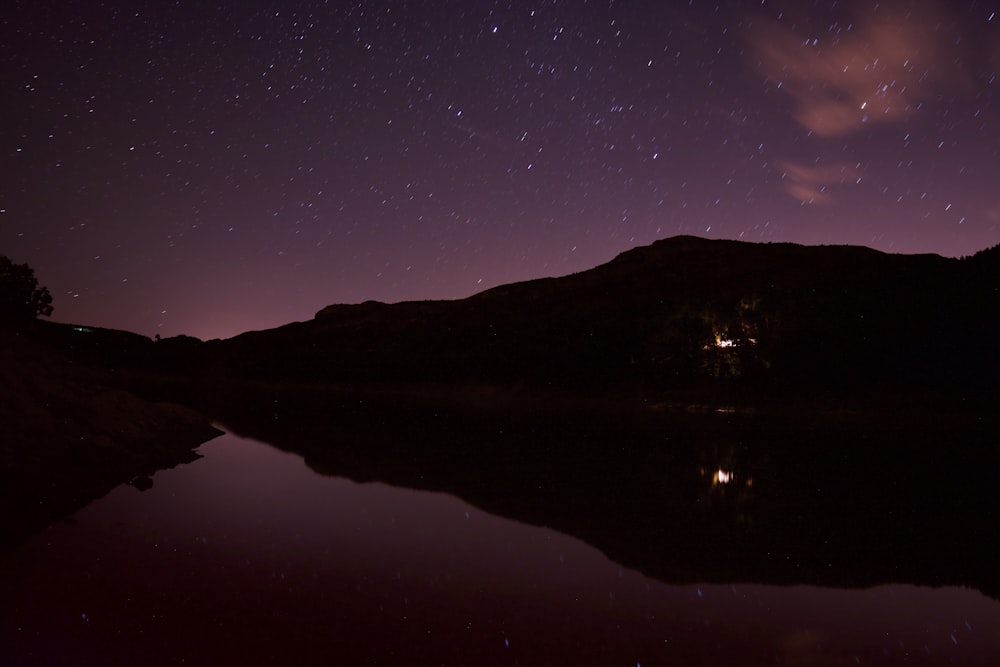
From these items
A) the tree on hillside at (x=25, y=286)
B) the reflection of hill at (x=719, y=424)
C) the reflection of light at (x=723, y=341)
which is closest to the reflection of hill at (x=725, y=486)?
the reflection of hill at (x=719, y=424)

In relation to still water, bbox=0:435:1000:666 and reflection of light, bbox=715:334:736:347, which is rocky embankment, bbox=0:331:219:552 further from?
reflection of light, bbox=715:334:736:347

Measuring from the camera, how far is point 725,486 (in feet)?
59.0

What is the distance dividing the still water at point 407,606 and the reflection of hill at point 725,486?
1199 millimetres

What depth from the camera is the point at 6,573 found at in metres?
8.87

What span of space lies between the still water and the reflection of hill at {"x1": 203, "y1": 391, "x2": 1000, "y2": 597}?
1.20m

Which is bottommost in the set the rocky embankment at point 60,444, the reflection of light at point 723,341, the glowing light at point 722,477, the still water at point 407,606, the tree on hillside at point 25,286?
the glowing light at point 722,477

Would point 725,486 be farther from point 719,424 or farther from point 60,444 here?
point 719,424

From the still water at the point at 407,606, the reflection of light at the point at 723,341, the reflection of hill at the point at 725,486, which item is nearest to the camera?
the still water at the point at 407,606

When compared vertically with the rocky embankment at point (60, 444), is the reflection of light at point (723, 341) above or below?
above

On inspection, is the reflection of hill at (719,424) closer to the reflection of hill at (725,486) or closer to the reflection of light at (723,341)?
the reflection of hill at (725,486)

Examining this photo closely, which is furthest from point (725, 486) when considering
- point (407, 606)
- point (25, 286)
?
point (25, 286)

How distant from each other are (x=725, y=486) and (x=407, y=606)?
40.1 feet

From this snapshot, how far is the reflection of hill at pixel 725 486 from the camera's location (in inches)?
444

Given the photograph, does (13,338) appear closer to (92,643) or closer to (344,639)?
(92,643)
